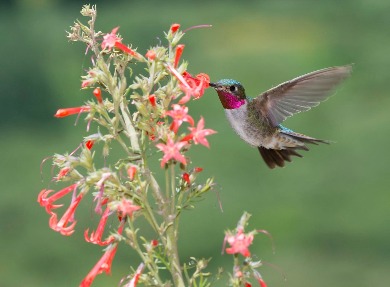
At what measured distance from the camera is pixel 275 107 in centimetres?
164

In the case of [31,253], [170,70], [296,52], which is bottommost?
[31,253]

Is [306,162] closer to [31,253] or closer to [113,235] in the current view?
[31,253]

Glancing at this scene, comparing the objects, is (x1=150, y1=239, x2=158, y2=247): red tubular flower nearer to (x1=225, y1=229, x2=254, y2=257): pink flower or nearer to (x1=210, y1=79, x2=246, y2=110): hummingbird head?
(x1=225, y1=229, x2=254, y2=257): pink flower

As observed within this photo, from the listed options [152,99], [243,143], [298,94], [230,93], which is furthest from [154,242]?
[243,143]

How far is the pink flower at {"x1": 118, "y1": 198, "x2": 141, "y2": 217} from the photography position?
3.49ft

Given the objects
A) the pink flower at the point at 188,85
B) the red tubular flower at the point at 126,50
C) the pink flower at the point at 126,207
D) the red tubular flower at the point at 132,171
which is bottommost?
the pink flower at the point at 126,207

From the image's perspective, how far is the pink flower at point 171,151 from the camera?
1073 millimetres

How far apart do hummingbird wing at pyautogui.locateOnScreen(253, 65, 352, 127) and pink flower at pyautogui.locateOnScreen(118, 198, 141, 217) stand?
57 centimetres

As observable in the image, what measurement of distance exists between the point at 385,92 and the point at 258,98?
434 centimetres

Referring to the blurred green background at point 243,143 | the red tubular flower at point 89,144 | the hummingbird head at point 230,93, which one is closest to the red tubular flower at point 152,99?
the red tubular flower at point 89,144

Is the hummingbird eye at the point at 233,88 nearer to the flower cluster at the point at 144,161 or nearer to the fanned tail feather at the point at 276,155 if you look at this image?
the fanned tail feather at the point at 276,155

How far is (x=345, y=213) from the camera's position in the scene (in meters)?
4.67

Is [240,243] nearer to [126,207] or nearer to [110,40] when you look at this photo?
[126,207]

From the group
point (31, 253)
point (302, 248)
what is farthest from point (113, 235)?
point (31, 253)
